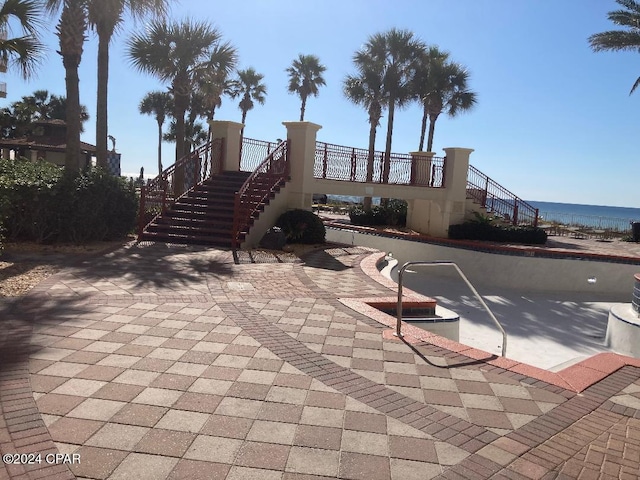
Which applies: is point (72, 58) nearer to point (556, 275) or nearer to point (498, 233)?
point (498, 233)

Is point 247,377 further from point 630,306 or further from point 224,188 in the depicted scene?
point 224,188

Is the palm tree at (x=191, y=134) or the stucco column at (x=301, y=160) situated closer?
the stucco column at (x=301, y=160)

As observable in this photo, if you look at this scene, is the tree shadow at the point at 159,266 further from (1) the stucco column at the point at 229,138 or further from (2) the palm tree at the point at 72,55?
(1) the stucco column at the point at 229,138

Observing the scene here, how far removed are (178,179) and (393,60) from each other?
648 inches

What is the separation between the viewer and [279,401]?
370 cm

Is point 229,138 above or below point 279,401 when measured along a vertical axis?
above

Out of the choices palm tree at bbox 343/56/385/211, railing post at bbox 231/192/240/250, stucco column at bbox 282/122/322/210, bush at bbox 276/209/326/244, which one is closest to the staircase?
railing post at bbox 231/192/240/250

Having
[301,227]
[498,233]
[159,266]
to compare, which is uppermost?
[498,233]

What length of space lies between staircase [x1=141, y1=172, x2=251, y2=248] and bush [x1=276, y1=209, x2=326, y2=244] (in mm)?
1498

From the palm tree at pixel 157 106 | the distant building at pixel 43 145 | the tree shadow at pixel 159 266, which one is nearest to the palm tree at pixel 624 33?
the tree shadow at pixel 159 266

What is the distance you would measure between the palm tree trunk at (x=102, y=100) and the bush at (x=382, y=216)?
35.1 feet

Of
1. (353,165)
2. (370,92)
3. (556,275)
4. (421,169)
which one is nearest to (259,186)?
(353,165)

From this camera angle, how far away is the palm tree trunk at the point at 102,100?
1393cm

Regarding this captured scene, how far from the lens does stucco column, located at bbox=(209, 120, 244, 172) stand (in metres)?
16.1
